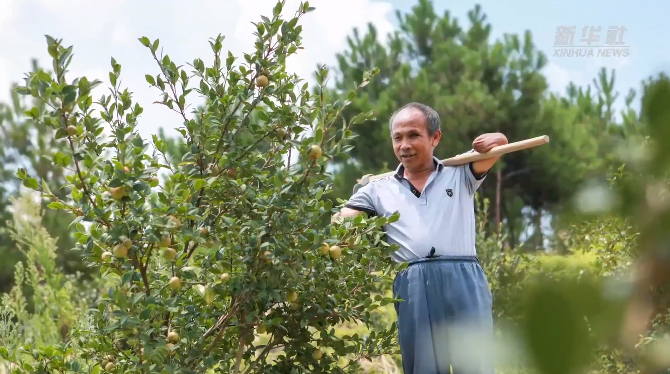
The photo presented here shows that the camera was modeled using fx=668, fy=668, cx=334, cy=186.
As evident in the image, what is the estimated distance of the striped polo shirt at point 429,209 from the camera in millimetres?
2439

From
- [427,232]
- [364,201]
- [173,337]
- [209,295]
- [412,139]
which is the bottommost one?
[173,337]

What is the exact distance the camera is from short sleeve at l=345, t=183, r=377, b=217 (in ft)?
8.41

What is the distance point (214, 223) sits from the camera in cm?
193

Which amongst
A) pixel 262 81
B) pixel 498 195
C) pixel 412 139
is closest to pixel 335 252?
pixel 262 81

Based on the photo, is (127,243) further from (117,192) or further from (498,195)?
(498,195)

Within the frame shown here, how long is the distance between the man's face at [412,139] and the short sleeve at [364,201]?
0.62 feet

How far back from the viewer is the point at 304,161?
179cm

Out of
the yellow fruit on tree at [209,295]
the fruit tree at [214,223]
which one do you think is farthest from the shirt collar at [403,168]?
the yellow fruit on tree at [209,295]

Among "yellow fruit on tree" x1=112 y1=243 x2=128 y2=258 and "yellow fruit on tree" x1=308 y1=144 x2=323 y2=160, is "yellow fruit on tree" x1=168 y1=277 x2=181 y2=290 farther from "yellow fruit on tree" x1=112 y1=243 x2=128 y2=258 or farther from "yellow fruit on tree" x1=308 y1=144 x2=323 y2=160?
"yellow fruit on tree" x1=308 y1=144 x2=323 y2=160

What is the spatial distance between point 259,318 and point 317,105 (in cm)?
65

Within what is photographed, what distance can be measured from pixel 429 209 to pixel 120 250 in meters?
1.22

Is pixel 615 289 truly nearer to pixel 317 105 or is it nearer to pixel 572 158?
pixel 317 105

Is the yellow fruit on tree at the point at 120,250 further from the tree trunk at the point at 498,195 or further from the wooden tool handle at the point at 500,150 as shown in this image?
the tree trunk at the point at 498,195

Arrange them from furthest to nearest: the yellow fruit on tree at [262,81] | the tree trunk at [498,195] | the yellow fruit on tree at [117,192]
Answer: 1. the tree trunk at [498,195]
2. the yellow fruit on tree at [262,81]
3. the yellow fruit on tree at [117,192]
